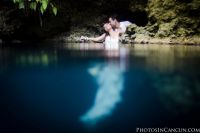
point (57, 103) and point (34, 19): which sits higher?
point (34, 19)

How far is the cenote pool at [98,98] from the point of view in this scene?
172 cm

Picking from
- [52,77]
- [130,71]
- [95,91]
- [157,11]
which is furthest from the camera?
[157,11]

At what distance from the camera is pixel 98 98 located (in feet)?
7.20

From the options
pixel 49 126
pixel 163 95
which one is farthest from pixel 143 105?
pixel 49 126

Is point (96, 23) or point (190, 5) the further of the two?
point (96, 23)

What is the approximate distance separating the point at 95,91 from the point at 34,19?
737 centimetres

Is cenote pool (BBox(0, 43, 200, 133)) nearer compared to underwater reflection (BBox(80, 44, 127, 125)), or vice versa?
cenote pool (BBox(0, 43, 200, 133))

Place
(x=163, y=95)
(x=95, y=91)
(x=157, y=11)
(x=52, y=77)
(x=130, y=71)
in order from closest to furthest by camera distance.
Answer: (x=163, y=95) → (x=95, y=91) → (x=52, y=77) → (x=130, y=71) → (x=157, y=11)

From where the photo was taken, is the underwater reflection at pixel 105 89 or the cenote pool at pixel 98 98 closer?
the cenote pool at pixel 98 98

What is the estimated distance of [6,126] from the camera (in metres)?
1.72

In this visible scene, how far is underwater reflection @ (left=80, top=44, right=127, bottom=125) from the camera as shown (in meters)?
1.89

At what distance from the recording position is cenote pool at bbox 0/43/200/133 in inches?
67.7

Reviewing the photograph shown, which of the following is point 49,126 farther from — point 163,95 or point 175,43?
point 175,43

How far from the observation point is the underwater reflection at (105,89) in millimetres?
1891
